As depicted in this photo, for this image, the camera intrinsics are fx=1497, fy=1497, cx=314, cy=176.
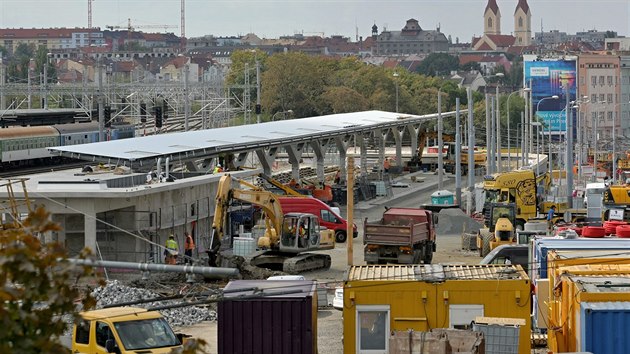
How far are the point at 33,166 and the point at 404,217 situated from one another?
123 feet

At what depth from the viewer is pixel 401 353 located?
1941cm

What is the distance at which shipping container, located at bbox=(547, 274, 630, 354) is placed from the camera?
2000 cm

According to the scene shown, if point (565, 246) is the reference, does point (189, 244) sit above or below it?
below

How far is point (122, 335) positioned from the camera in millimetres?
20391

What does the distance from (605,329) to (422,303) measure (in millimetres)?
3538

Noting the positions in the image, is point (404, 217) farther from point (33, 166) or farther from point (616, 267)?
point (33, 166)

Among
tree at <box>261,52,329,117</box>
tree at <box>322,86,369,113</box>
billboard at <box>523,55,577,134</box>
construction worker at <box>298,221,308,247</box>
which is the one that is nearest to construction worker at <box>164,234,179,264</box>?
construction worker at <box>298,221,308,247</box>

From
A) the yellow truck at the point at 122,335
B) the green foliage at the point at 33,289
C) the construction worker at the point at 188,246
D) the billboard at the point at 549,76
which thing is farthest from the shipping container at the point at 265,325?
the billboard at the point at 549,76

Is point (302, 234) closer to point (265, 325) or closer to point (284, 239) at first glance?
point (284, 239)

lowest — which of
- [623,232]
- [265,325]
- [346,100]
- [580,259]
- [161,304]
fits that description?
[161,304]

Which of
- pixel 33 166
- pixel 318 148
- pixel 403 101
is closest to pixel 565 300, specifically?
pixel 318 148

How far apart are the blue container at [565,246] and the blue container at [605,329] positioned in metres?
6.55

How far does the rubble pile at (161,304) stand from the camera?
28.6 meters

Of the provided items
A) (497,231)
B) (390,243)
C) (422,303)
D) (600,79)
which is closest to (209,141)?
(497,231)
